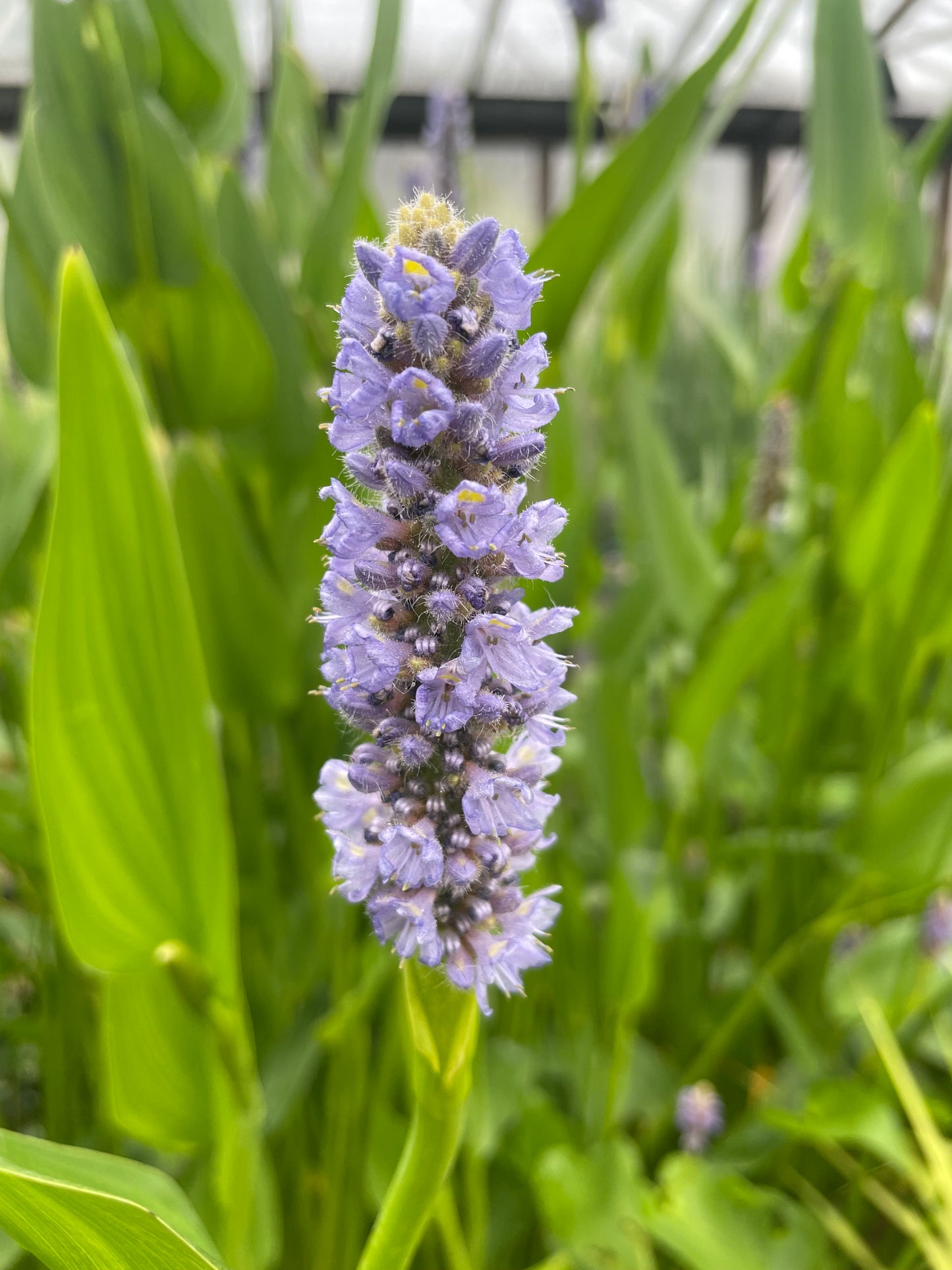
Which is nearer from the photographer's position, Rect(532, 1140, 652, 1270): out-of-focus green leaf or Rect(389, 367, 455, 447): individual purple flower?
Rect(389, 367, 455, 447): individual purple flower

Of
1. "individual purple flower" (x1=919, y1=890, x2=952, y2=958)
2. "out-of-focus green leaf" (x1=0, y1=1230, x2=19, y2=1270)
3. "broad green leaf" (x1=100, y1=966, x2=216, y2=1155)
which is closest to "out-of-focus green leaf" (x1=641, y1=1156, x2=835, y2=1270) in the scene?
"individual purple flower" (x1=919, y1=890, x2=952, y2=958)

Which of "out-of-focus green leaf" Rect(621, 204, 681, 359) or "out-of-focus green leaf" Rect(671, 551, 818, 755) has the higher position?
"out-of-focus green leaf" Rect(621, 204, 681, 359)

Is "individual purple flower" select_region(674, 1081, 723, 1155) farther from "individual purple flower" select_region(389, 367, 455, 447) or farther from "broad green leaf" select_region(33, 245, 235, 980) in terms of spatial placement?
"individual purple flower" select_region(389, 367, 455, 447)

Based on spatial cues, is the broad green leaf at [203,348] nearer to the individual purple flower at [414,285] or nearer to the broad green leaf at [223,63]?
the broad green leaf at [223,63]

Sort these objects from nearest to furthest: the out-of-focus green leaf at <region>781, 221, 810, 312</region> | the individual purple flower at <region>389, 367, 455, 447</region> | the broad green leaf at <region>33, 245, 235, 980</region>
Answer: the individual purple flower at <region>389, 367, 455, 447</region>, the broad green leaf at <region>33, 245, 235, 980</region>, the out-of-focus green leaf at <region>781, 221, 810, 312</region>

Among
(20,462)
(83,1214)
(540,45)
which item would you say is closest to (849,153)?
(20,462)

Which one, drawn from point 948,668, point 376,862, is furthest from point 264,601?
point 948,668

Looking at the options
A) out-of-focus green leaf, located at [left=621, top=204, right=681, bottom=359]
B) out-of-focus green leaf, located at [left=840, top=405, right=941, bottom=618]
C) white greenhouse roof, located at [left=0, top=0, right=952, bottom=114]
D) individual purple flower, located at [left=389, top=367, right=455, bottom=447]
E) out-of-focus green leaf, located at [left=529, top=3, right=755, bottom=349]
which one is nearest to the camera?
individual purple flower, located at [left=389, top=367, right=455, bottom=447]
